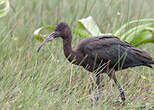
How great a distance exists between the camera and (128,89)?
4.93 metres

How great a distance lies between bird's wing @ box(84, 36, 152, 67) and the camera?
5.24 m

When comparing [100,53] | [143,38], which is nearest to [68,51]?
[100,53]

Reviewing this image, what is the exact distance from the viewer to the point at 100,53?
5.29 metres

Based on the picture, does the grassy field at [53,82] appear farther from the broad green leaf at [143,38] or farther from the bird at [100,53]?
the broad green leaf at [143,38]

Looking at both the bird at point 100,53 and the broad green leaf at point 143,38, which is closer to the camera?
the bird at point 100,53

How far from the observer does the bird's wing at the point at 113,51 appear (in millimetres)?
5245

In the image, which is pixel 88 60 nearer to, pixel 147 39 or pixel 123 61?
pixel 123 61

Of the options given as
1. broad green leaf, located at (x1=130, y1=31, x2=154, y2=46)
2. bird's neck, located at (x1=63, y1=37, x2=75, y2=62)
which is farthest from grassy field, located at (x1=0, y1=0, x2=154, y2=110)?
broad green leaf, located at (x1=130, y1=31, x2=154, y2=46)

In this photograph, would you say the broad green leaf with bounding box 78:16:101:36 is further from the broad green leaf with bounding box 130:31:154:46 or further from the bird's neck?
the bird's neck

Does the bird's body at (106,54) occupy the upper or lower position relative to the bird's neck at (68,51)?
lower

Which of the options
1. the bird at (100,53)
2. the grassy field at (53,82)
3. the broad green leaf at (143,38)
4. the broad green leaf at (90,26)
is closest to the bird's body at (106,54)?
the bird at (100,53)

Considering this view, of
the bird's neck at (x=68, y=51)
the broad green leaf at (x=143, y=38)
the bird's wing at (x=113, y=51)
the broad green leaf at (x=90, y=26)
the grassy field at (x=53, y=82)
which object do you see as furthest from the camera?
the broad green leaf at (x=90, y=26)

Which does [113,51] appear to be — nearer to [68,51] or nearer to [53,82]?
[68,51]

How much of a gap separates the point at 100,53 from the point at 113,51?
0.21 metres
